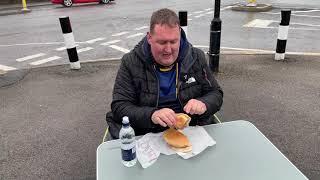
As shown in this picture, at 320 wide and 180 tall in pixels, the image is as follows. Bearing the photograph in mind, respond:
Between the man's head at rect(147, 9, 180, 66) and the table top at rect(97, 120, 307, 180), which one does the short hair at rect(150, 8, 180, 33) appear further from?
the table top at rect(97, 120, 307, 180)

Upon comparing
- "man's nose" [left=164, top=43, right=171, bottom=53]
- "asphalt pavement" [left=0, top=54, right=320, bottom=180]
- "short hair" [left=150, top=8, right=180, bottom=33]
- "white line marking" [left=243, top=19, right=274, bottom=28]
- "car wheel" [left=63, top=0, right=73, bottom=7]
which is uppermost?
"short hair" [left=150, top=8, right=180, bottom=33]

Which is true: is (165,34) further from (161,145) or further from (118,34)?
(118,34)

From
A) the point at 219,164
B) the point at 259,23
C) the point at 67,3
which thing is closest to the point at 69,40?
the point at 219,164

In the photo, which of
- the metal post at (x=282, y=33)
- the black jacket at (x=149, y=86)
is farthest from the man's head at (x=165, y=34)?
the metal post at (x=282, y=33)

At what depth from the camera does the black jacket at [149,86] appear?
8.80 feet

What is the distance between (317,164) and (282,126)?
886 mm

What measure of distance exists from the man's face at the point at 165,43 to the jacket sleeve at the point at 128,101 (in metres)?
0.28

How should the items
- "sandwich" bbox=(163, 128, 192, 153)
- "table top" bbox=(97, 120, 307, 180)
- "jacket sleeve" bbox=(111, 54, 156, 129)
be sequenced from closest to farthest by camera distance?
"table top" bbox=(97, 120, 307, 180)
"sandwich" bbox=(163, 128, 192, 153)
"jacket sleeve" bbox=(111, 54, 156, 129)

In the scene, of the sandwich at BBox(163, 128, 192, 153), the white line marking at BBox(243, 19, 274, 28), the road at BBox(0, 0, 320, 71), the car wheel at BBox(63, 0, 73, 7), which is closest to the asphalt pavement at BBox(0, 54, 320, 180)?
the road at BBox(0, 0, 320, 71)

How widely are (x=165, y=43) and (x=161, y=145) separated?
743mm

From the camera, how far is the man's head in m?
2.46

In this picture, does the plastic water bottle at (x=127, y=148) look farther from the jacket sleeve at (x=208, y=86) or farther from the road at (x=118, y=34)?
the road at (x=118, y=34)

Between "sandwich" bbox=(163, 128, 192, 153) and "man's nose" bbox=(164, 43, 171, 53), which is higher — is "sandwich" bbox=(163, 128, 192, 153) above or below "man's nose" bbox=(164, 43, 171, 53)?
below

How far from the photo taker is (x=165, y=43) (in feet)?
8.22
